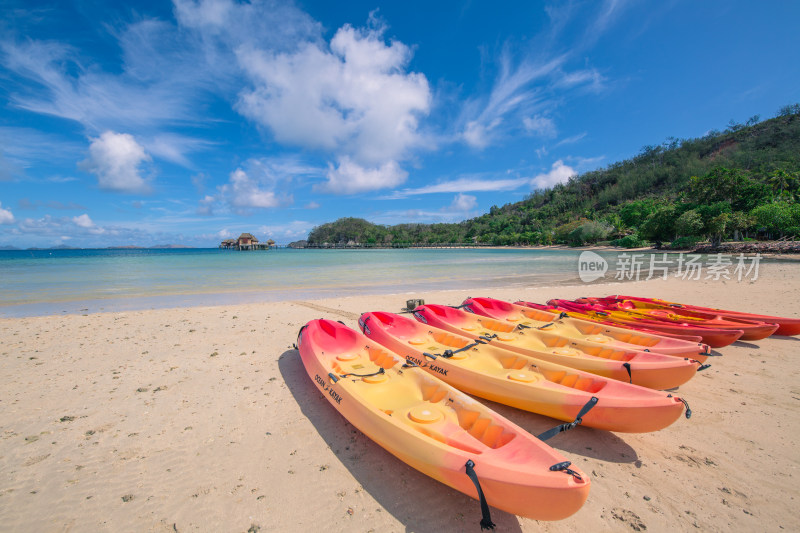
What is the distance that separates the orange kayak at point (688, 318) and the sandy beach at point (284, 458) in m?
0.40

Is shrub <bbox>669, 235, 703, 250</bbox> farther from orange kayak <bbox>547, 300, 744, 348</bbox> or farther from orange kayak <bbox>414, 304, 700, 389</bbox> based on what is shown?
orange kayak <bbox>414, 304, 700, 389</bbox>

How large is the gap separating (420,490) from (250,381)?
3.27 metres

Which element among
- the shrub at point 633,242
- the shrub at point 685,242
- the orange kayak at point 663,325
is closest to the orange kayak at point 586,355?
the orange kayak at point 663,325

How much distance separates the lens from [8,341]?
6.48 meters

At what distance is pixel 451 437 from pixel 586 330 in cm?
402

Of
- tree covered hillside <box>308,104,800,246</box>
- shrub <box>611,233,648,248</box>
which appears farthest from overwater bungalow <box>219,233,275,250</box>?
shrub <box>611,233,648,248</box>

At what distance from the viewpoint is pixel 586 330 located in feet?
17.9

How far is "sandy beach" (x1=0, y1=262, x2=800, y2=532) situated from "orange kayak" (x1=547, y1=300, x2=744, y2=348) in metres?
0.39

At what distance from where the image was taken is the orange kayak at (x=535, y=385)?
9.01 feet

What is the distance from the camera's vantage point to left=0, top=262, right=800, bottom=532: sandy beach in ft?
7.85

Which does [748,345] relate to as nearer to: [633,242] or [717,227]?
[717,227]

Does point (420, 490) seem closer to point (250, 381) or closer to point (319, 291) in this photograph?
point (250, 381)

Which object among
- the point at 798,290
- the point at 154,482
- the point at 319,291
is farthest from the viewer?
the point at 319,291

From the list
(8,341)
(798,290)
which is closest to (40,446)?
(8,341)
